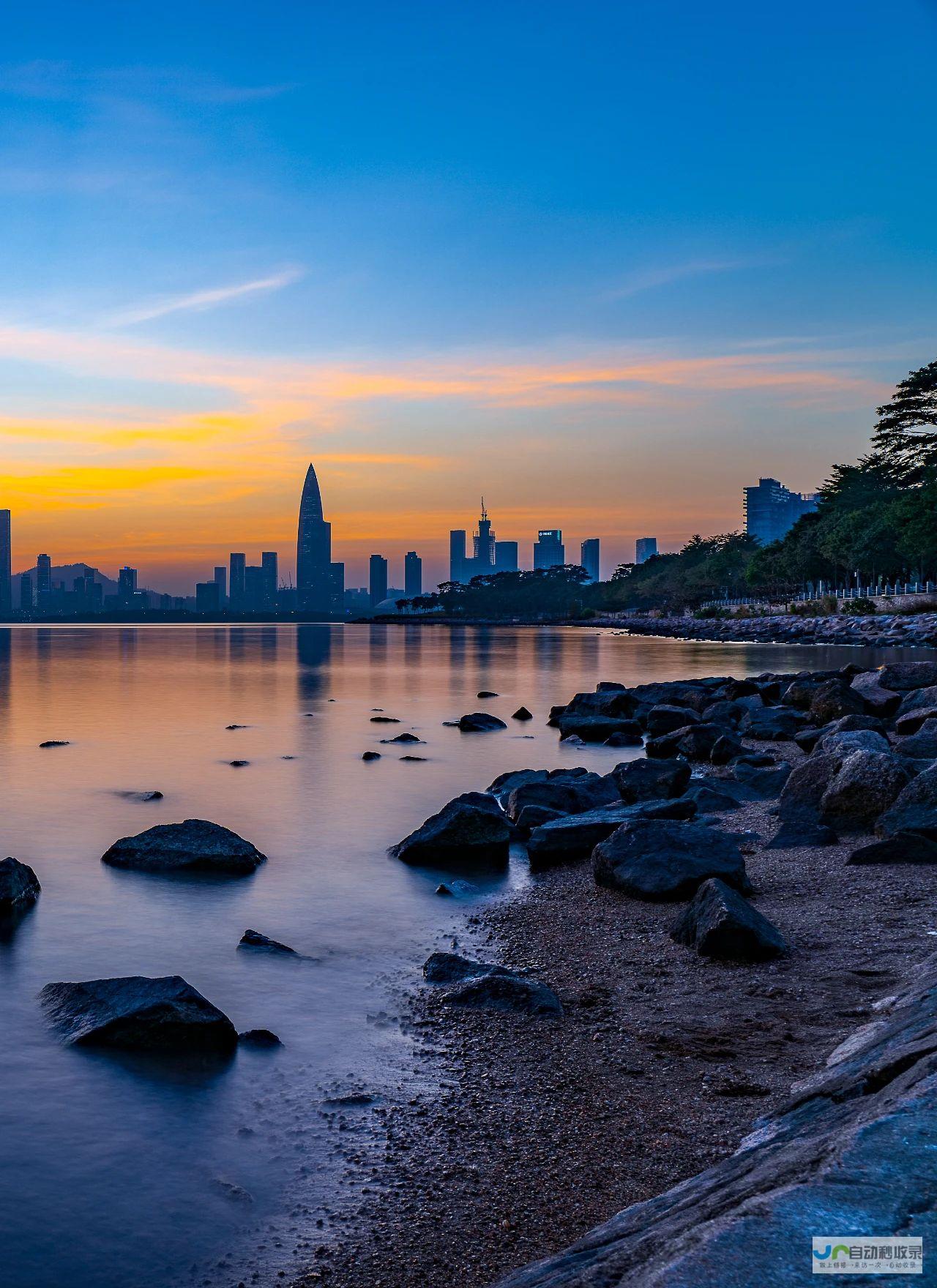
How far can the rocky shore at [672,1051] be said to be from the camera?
246cm

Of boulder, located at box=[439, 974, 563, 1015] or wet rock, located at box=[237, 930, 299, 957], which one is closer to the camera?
boulder, located at box=[439, 974, 563, 1015]

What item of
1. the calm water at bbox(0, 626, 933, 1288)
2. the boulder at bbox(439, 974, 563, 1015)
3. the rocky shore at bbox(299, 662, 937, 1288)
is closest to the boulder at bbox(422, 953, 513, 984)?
the rocky shore at bbox(299, 662, 937, 1288)

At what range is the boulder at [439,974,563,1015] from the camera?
246 inches

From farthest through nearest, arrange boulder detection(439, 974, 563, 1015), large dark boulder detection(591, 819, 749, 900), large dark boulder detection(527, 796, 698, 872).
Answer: large dark boulder detection(527, 796, 698, 872) → large dark boulder detection(591, 819, 749, 900) → boulder detection(439, 974, 563, 1015)

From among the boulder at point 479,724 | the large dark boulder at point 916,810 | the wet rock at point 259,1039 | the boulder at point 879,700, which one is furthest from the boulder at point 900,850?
the boulder at point 479,724

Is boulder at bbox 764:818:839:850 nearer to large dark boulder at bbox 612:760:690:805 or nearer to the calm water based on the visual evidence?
large dark boulder at bbox 612:760:690:805

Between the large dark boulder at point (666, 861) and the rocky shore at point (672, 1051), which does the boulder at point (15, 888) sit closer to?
the rocky shore at point (672, 1051)

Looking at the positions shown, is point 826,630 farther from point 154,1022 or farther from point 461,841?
point 154,1022

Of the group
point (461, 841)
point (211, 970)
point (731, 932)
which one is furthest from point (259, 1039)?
point (461, 841)

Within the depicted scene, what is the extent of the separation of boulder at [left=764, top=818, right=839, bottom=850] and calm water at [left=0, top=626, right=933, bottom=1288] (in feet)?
8.93

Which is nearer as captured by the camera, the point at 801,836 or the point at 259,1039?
the point at 259,1039
